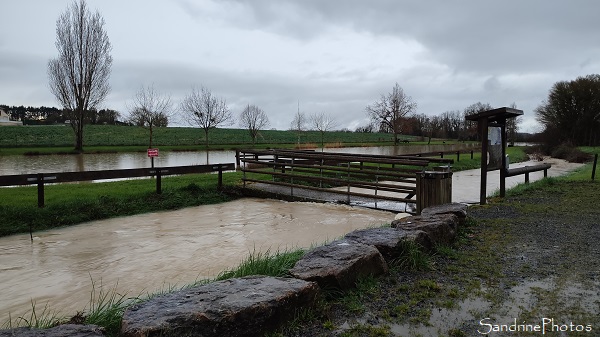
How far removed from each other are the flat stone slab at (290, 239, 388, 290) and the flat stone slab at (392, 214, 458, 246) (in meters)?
1.13

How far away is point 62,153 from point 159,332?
3487 cm

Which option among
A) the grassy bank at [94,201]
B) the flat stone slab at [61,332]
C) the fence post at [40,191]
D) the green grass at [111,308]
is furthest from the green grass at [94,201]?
the flat stone slab at [61,332]

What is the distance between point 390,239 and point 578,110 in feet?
187

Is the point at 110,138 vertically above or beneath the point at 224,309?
above

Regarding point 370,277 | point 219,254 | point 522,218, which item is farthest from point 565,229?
point 219,254

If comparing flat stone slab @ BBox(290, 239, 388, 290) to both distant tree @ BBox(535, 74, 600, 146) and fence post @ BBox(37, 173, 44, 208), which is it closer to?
fence post @ BBox(37, 173, 44, 208)

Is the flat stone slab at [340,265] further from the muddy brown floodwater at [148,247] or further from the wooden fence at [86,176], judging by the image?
the wooden fence at [86,176]

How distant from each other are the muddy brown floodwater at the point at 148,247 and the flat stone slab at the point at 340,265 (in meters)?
1.81

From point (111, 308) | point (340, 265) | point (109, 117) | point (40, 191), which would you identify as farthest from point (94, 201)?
point (109, 117)

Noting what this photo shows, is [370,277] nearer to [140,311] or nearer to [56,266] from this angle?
[140,311]

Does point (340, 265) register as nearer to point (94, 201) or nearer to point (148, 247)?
point (148, 247)

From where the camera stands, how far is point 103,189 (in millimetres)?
12367

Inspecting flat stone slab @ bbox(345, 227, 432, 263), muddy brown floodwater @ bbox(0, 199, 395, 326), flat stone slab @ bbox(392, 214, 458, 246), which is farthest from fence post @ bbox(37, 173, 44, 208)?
flat stone slab @ bbox(392, 214, 458, 246)

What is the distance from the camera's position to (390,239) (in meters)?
4.79
